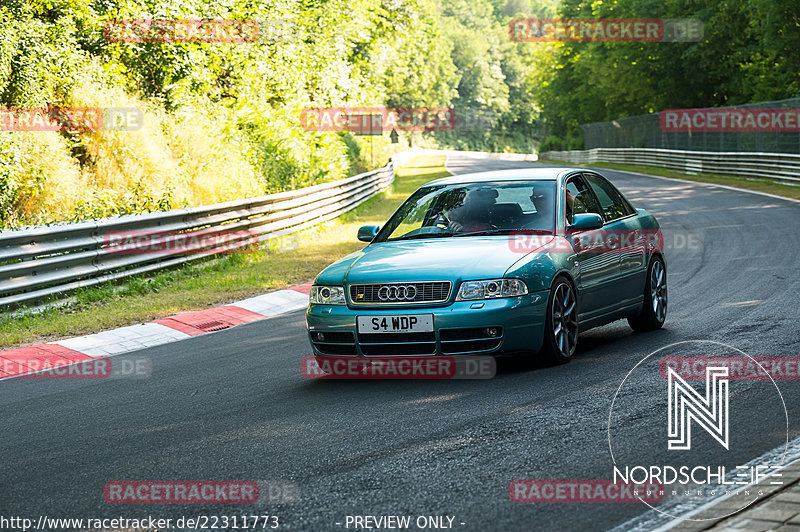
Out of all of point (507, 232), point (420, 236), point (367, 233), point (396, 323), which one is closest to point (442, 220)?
point (420, 236)

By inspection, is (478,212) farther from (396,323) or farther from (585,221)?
(396,323)

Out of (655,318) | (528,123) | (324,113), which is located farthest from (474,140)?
(655,318)

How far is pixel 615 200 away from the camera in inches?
356

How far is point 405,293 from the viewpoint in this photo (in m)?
6.82

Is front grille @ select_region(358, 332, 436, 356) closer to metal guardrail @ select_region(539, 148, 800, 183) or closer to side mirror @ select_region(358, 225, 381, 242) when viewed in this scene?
side mirror @ select_region(358, 225, 381, 242)

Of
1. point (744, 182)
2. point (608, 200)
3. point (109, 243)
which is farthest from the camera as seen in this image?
point (744, 182)

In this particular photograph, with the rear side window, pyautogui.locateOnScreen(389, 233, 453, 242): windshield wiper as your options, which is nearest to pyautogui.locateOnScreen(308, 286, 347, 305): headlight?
pyautogui.locateOnScreen(389, 233, 453, 242): windshield wiper

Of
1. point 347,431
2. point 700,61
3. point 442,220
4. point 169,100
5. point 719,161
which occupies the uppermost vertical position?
point 700,61

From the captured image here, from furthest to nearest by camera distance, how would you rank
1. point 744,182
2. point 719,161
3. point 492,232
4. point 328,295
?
point 719,161 → point 744,182 → point 492,232 → point 328,295

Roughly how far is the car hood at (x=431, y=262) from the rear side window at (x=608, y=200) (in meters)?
1.53

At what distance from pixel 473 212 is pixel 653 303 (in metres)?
2.11

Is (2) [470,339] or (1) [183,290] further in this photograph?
(1) [183,290]

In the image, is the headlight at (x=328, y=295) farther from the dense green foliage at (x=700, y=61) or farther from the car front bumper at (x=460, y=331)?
the dense green foliage at (x=700, y=61)

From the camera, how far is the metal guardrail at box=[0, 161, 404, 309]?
1116 cm
